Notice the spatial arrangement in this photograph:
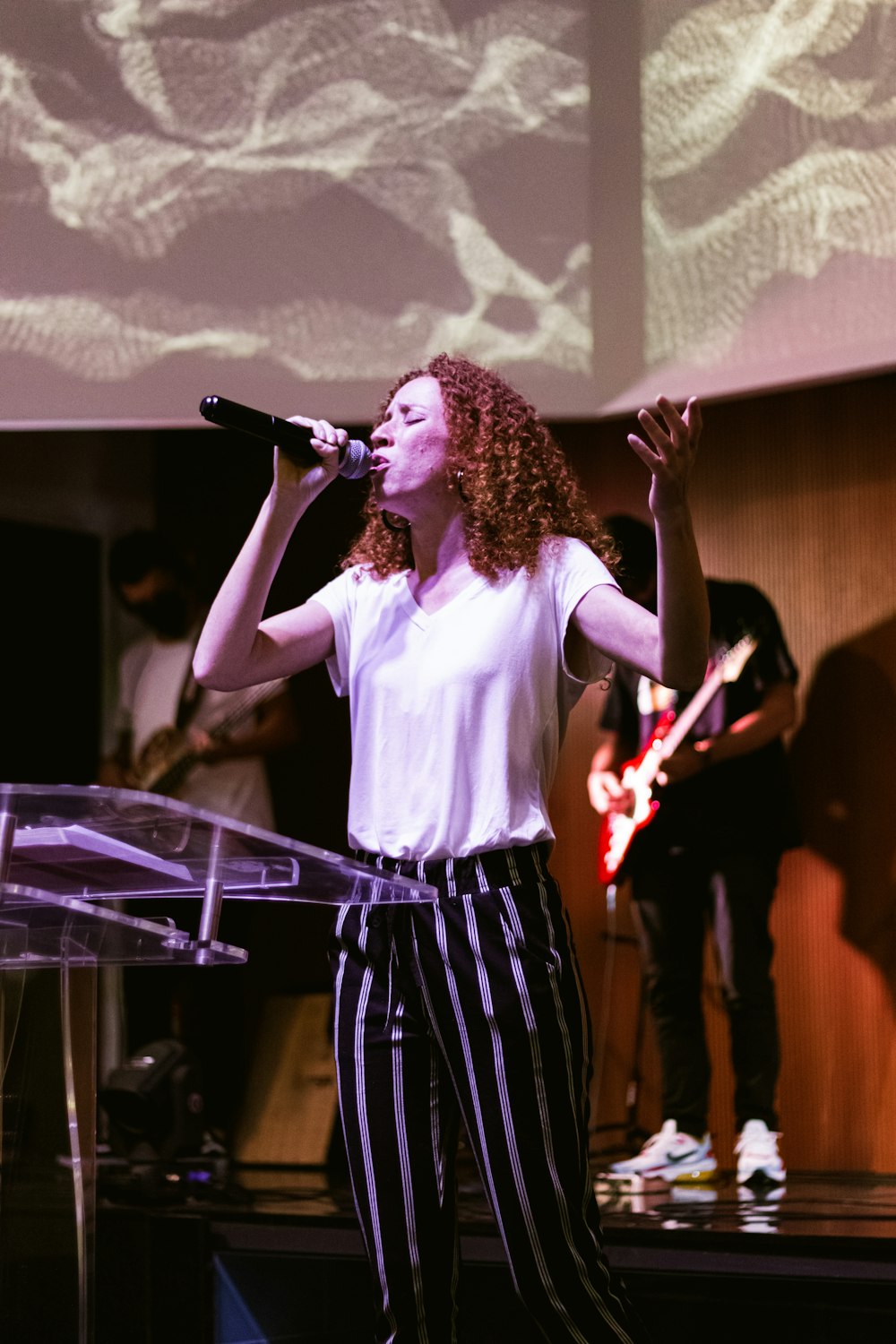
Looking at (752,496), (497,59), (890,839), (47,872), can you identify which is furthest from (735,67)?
(47,872)

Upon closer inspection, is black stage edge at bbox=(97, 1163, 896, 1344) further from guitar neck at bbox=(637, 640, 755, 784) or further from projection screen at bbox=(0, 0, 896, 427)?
projection screen at bbox=(0, 0, 896, 427)

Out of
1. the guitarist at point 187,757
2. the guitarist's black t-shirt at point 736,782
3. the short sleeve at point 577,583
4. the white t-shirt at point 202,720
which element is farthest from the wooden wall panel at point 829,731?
the short sleeve at point 577,583

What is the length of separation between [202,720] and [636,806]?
1.42 m

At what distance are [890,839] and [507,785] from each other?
2613 millimetres

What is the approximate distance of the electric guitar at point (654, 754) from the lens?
3.98 meters

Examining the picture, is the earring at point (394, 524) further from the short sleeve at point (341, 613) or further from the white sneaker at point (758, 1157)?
the white sneaker at point (758, 1157)

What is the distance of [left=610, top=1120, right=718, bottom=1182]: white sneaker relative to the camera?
3656 mm

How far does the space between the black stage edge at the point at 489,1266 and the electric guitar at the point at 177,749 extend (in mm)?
1337

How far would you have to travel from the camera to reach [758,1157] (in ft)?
11.7

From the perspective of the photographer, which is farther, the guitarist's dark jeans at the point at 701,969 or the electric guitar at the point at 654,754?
the electric guitar at the point at 654,754

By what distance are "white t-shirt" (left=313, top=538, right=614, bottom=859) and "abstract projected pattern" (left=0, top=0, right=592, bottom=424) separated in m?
2.06

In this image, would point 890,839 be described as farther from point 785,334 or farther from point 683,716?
point 785,334

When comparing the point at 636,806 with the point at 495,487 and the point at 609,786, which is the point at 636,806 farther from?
the point at 495,487

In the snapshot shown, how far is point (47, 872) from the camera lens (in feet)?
5.44
